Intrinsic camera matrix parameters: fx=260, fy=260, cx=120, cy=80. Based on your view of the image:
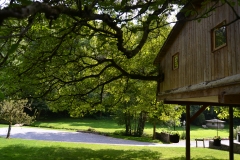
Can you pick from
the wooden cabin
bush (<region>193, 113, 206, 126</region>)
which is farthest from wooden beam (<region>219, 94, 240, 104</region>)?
bush (<region>193, 113, 206, 126</region>)

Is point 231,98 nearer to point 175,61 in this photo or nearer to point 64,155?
point 175,61

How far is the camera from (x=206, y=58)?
757 cm

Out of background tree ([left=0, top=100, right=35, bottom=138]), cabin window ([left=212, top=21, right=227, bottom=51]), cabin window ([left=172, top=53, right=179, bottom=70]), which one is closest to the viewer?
cabin window ([left=212, top=21, right=227, bottom=51])

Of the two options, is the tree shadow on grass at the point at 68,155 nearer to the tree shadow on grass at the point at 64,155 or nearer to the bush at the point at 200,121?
the tree shadow on grass at the point at 64,155

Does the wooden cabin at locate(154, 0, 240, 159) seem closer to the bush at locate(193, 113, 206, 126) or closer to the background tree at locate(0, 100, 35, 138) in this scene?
the background tree at locate(0, 100, 35, 138)

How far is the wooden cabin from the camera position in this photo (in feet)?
20.3

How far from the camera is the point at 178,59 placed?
994cm

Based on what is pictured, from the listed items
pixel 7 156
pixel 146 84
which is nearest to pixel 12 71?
pixel 7 156

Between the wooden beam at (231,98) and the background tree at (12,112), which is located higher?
the wooden beam at (231,98)

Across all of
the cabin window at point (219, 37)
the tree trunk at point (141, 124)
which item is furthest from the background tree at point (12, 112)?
the cabin window at point (219, 37)

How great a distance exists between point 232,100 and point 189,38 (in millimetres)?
3371

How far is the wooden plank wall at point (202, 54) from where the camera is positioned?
20.8 feet

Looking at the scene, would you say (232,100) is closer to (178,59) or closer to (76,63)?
(178,59)

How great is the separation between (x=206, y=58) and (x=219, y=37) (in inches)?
27.2
